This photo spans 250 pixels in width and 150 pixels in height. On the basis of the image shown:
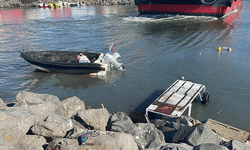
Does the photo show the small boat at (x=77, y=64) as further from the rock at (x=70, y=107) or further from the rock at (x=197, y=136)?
the rock at (x=197, y=136)

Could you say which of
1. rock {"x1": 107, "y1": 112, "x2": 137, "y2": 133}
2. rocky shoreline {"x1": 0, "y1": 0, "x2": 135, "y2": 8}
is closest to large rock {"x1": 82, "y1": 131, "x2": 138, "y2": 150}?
rock {"x1": 107, "y1": 112, "x2": 137, "y2": 133}

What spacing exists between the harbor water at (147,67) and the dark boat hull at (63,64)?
58 cm

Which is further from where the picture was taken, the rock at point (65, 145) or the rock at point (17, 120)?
the rock at point (17, 120)

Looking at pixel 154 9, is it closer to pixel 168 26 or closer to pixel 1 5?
pixel 168 26

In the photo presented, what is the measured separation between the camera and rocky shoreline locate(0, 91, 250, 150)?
727 centimetres

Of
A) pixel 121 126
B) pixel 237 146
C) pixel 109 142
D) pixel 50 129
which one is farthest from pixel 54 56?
pixel 237 146

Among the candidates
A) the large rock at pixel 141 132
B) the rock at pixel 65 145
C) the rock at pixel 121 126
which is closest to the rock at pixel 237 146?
the large rock at pixel 141 132

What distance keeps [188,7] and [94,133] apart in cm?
4616

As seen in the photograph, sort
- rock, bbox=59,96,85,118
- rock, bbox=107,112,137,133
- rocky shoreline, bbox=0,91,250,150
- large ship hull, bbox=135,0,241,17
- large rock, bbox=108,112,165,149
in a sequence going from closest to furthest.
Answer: rocky shoreline, bbox=0,91,250,150
large rock, bbox=108,112,165,149
rock, bbox=107,112,137,133
rock, bbox=59,96,85,118
large ship hull, bbox=135,0,241,17

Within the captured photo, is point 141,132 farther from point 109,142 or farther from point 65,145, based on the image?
point 65,145

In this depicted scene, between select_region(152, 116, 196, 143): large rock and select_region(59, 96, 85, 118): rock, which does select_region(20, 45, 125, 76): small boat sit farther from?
select_region(152, 116, 196, 143): large rock

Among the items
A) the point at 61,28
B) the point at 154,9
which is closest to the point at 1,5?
the point at 61,28

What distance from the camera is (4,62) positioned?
2256 centimetres

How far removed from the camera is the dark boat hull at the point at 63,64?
18141 millimetres
